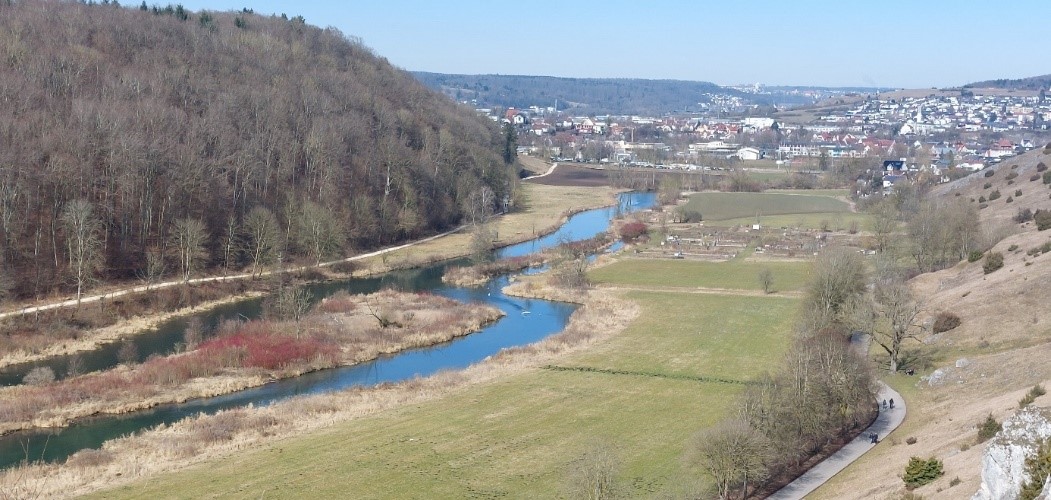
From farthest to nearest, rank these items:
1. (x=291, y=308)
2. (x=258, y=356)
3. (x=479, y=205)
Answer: (x=479, y=205), (x=291, y=308), (x=258, y=356)

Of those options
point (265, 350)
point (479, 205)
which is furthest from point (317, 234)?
point (479, 205)

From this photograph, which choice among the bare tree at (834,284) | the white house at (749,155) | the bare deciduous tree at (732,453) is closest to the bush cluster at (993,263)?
the bare tree at (834,284)

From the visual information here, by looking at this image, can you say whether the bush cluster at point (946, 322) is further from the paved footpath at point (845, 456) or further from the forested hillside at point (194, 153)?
the forested hillside at point (194, 153)

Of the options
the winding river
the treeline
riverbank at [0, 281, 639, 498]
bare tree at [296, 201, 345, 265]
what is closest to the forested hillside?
bare tree at [296, 201, 345, 265]

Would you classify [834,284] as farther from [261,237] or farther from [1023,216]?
[261,237]

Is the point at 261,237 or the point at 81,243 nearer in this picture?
the point at 81,243

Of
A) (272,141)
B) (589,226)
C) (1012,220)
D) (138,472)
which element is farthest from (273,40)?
(138,472)
